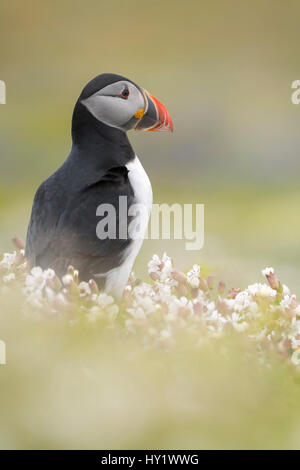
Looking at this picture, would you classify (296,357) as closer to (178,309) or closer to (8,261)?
(178,309)

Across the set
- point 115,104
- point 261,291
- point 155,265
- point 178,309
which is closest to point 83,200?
point 155,265

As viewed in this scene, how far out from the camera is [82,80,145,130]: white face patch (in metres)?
5.88

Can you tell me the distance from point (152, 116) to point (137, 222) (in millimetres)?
1091

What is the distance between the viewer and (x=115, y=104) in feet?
19.4

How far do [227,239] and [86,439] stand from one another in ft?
29.8

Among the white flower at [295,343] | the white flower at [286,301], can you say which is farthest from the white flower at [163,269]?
the white flower at [295,343]

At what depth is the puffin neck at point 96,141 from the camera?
583 cm

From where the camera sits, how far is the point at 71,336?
3635 mm

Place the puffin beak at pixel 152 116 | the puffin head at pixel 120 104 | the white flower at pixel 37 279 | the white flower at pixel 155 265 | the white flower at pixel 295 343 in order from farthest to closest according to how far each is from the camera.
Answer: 1. the puffin beak at pixel 152 116
2. the puffin head at pixel 120 104
3. the white flower at pixel 155 265
4. the white flower at pixel 37 279
5. the white flower at pixel 295 343

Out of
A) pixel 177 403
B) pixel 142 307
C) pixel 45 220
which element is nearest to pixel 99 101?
pixel 45 220

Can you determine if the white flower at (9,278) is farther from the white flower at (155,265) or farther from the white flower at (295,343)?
the white flower at (295,343)

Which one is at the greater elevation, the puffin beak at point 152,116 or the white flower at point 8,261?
the puffin beak at point 152,116

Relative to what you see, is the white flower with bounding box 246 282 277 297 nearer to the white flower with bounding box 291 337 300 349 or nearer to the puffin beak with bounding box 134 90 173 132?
the white flower with bounding box 291 337 300 349

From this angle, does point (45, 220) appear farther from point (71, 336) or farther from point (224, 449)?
point (224, 449)
